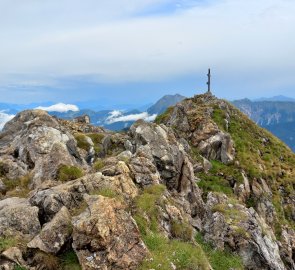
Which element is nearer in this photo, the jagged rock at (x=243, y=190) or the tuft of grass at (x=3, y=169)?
the tuft of grass at (x=3, y=169)

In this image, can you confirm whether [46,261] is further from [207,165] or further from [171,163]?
[207,165]

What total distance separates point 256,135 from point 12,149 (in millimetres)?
47971

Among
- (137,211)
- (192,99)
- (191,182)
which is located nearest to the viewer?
(137,211)

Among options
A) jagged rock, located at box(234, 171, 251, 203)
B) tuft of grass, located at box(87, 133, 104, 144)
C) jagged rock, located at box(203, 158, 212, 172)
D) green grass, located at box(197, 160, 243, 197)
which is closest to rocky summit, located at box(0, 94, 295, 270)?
green grass, located at box(197, 160, 243, 197)

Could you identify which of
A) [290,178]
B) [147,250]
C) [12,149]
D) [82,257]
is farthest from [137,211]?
[290,178]

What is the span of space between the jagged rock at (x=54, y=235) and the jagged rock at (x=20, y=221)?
1.46 meters

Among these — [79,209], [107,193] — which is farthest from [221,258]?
[79,209]

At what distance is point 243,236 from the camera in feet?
94.6

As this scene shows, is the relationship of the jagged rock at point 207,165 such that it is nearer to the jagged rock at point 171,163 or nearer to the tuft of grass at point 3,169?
the jagged rock at point 171,163

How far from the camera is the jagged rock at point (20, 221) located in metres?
24.0

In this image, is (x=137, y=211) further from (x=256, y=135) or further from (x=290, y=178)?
(x=256, y=135)

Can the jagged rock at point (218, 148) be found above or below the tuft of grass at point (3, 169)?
below

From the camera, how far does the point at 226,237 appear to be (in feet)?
94.4

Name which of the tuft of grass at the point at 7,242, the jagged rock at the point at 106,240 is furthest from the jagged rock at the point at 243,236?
the tuft of grass at the point at 7,242
